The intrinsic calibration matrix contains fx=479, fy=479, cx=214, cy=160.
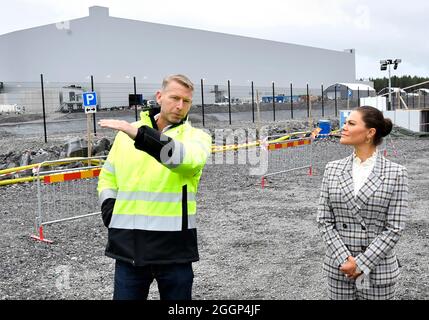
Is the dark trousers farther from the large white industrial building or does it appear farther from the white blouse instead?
the large white industrial building

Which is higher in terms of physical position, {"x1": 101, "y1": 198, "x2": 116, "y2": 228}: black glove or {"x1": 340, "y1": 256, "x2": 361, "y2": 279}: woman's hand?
{"x1": 101, "y1": 198, "x2": 116, "y2": 228}: black glove

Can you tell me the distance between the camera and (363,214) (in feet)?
10.3

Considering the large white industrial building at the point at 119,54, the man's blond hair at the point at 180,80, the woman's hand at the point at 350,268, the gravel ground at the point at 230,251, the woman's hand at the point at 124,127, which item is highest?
the large white industrial building at the point at 119,54

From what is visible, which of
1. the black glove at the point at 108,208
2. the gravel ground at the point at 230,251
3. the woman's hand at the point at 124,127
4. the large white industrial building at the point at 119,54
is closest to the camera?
the woman's hand at the point at 124,127

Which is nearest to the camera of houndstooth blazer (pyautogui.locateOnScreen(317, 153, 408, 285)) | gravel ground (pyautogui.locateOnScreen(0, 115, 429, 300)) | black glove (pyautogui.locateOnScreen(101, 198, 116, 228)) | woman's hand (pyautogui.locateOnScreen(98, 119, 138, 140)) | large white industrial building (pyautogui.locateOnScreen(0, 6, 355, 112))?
woman's hand (pyautogui.locateOnScreen(98, 119, 138, 140))

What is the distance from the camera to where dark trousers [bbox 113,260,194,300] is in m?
2.75

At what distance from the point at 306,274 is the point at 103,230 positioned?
3499mm

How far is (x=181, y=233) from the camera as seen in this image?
9.07ft

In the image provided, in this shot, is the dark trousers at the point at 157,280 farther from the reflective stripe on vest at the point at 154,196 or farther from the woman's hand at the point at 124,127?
the woman's hand at the point at 124,127

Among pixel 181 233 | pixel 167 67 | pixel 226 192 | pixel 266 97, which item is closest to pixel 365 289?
pixel 181 233

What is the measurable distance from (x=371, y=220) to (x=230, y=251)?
11.7ft

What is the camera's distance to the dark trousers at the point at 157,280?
2.75 meters

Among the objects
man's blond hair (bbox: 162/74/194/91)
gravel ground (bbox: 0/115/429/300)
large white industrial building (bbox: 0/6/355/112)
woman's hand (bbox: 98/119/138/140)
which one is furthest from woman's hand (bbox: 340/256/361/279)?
large white industrial building (bbox: 0/6/355/112)

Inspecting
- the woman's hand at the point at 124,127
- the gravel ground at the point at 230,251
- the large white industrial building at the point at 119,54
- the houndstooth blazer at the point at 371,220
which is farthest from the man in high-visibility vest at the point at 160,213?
the large white industrial building at the point at 119,54
